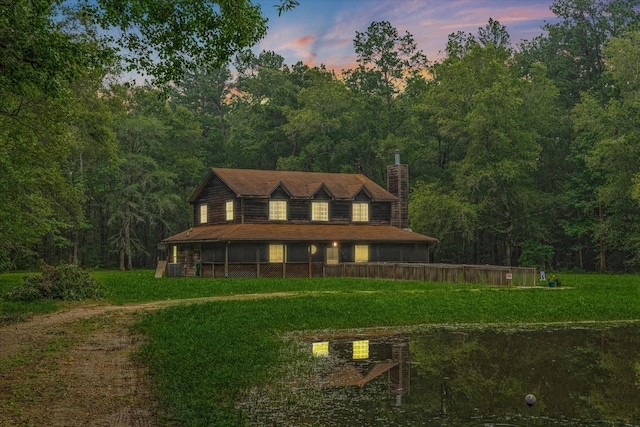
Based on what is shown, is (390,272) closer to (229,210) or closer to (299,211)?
(299,211)

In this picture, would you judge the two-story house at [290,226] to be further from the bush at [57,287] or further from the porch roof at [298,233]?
the bush at [57,287]

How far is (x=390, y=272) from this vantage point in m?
42.2

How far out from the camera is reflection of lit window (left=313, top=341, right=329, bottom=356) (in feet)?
54.0

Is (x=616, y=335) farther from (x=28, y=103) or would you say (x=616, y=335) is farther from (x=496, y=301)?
(x=28, y=103)

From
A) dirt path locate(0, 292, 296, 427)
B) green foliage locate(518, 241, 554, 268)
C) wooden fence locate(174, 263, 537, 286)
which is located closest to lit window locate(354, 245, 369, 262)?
wooden fence locate(174, 263, 537, 286)

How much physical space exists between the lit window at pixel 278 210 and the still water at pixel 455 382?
32902mm

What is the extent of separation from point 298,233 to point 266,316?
27071 millimetres

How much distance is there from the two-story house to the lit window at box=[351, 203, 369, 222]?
0.11 feet

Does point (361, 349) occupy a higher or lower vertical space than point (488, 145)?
lower

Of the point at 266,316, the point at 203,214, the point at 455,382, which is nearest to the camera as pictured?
the point at 455,382

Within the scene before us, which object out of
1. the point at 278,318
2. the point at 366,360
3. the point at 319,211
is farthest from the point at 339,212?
the point at 366,360

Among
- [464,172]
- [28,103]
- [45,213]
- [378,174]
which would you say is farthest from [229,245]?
[378,174]

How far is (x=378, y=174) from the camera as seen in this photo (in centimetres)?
7612

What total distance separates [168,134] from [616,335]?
209 ft
